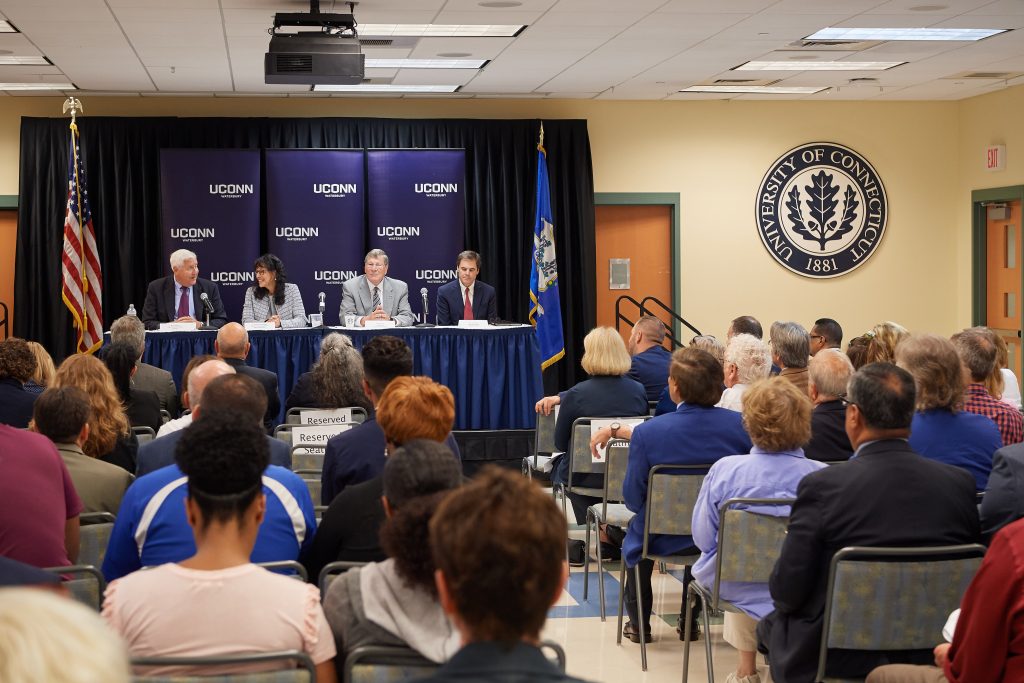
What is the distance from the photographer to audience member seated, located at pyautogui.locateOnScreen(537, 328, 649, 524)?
5902 mm

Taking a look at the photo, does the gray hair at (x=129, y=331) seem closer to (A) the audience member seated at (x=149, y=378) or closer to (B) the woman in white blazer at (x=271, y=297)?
(A) the audience member seated at (x=149, y=378)

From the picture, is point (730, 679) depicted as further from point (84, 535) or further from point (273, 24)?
point (273, 24)

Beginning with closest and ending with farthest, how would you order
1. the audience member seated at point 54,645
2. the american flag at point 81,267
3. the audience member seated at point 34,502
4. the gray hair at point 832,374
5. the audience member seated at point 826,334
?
the audience member seated at point 54,645 < the audience member seated at point 34,502 < the gray hair at point 832,374 < the audience member seated at point 826,334 < the american flag at point 81,267

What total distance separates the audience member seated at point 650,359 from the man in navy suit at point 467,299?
2.52m

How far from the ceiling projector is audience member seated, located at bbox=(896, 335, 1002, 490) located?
13.8 feet

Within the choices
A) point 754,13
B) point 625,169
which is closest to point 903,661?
point 754,13

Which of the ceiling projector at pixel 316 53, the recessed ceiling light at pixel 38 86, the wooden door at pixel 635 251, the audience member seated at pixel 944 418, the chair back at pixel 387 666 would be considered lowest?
the chair back at pixel 387 666

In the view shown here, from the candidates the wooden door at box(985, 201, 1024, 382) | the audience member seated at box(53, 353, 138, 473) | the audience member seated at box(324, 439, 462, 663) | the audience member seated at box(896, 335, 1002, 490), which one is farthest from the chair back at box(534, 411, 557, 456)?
the wooden door at box(985, 201, 1024, 382)

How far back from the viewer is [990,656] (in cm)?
238

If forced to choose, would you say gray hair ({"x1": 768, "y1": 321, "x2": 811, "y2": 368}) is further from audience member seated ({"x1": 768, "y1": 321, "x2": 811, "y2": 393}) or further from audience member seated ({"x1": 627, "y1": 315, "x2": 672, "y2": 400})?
audience member seated ({"x1": 627, "y1": 315, "x2": 672, "y2": 400})

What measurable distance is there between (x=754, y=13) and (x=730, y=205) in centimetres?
464

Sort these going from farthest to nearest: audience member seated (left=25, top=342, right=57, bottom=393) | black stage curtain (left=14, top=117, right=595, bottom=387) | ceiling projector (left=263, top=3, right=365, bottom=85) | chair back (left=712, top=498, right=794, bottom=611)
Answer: black stage curtain (left=14, top=117, right=595, bottom=387), ceiling projector (left=263, top=3, right=365, bottom=85), audience member seated (left=25, top=342, right=57, bottom=393), chair back (left=712, top=498, right=794, bottom=611)

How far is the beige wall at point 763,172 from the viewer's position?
38.8 feet

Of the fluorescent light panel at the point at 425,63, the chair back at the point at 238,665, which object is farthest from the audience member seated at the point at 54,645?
the fluorescent light panel at the point at 425,63
